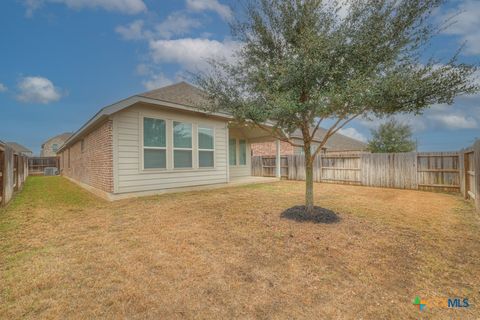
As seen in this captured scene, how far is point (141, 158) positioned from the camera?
7.92m

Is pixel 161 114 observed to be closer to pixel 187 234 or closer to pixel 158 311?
pixel 187 234

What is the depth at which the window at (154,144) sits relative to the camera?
317 inches

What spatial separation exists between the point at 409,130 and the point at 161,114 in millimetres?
21960

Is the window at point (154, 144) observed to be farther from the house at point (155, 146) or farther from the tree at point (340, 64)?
the tree at point (340, 64)

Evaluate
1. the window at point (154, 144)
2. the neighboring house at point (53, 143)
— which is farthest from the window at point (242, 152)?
the neighboring house at point (53, 143)

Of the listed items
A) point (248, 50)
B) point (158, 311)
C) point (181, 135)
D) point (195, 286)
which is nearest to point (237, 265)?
point (195, 286)

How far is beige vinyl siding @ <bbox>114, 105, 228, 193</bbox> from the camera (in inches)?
295

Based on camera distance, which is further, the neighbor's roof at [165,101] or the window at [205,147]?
the window at [205,147]

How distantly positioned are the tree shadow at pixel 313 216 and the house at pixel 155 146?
2701 millimetres

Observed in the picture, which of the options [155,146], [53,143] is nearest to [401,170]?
[155,146]

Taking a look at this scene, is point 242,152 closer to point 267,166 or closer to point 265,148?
point 267,166

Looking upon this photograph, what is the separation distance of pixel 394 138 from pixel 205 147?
18.9 m

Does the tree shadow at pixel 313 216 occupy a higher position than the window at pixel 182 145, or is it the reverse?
the window at pixel 182 145

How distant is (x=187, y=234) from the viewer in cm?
420
